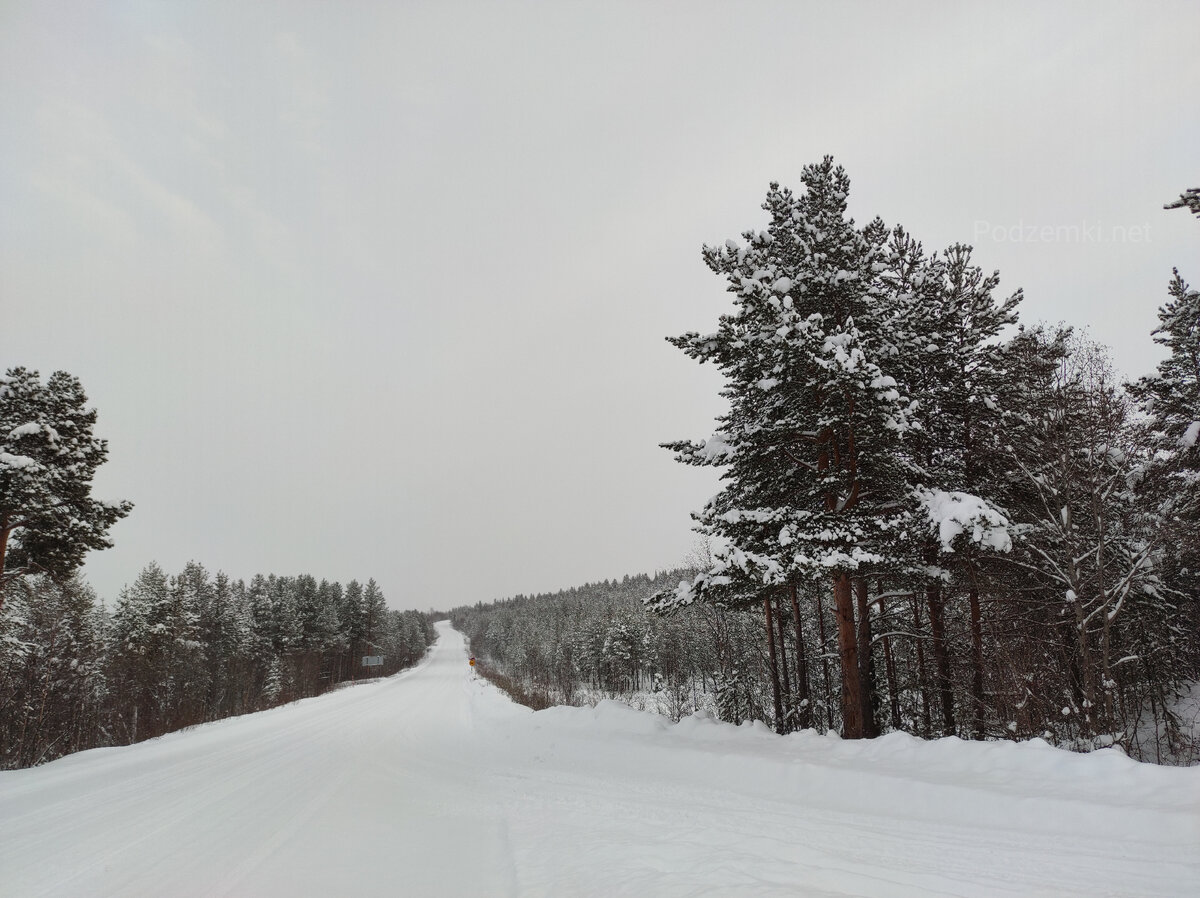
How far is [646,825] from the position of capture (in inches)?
249

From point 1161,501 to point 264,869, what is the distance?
58.6 feet

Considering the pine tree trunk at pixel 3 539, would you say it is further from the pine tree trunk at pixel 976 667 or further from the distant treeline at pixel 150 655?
the pine tree trunk at pixel 976 667

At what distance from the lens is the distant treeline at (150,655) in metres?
23.2

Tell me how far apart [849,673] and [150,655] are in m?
41.9

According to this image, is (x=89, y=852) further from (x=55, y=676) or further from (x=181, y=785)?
(x=55, y=676)

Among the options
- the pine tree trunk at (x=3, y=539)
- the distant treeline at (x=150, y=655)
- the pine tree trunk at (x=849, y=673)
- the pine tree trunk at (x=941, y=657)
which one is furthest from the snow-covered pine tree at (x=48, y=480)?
the pine tree trunk at (x=941, y=657)

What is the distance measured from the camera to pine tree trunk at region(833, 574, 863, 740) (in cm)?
1011

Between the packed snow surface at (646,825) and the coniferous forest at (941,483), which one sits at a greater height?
the coniferous forest at (941,483)

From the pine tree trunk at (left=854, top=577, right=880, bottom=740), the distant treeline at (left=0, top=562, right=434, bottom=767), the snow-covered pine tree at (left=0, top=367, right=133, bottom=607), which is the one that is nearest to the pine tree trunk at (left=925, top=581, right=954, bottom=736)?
the pine tree trunk at (left=854, top=577, right=880, bottom=740)

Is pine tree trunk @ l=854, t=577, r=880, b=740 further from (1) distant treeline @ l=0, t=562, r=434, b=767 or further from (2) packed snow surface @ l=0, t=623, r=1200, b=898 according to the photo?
(1) distant treeline @ l=0, t=562, r=434, b=767

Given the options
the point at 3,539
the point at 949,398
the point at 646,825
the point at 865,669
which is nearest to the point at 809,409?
the point at 949,398

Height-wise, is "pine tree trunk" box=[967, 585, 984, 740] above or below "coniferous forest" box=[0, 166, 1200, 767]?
below

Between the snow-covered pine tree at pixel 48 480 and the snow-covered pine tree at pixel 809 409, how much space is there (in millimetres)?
16727

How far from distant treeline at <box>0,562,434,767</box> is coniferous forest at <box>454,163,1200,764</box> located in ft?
74.0
